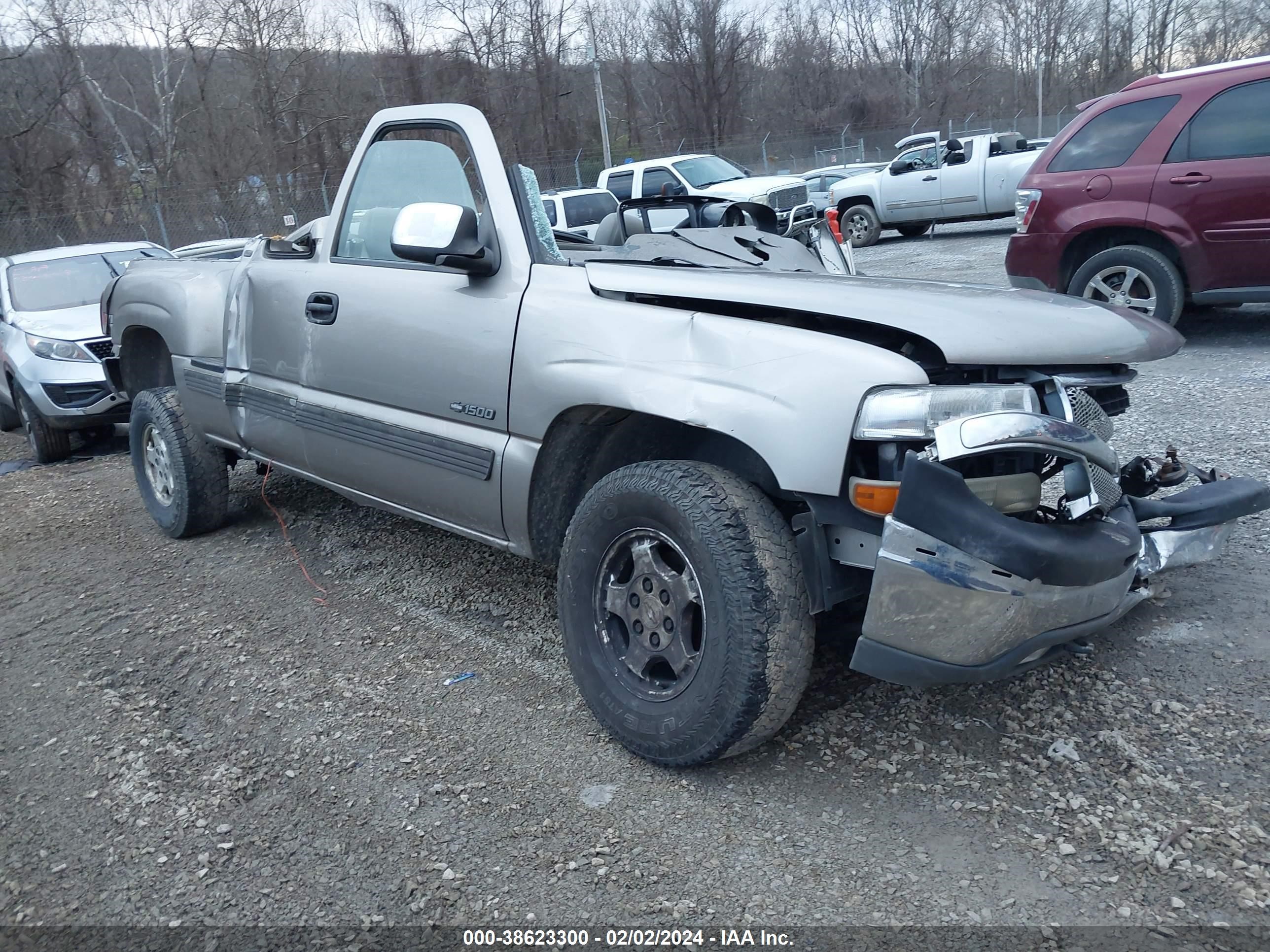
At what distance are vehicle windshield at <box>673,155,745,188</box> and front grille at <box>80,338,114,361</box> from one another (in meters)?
11.2

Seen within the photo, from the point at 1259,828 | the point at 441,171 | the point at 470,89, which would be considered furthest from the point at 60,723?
the point at 470,89

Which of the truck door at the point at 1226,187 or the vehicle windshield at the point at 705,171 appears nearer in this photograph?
the truck door at the point at 1226,187

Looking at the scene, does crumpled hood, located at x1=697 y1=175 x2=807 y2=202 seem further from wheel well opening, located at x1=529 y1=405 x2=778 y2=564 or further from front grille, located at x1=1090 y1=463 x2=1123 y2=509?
front grille, located at x1=1090 y1=463 x2=1123 y2=509

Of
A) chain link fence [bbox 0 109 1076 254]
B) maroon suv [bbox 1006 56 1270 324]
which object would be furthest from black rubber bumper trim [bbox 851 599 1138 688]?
chain link fence [bbox 0 109 1076 254]

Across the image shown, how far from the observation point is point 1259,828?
7.98 feet

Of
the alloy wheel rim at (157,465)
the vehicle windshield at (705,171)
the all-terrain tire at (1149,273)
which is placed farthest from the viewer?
the vehicle windshield at (705,171)

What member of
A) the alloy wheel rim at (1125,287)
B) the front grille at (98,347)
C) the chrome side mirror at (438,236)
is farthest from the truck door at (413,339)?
the alloy wheel rim at (1125,287)

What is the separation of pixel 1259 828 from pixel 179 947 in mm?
2551

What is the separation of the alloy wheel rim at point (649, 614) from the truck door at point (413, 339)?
0.59m

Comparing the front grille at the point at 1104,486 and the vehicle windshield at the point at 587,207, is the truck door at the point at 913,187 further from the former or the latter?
the front grille at the point at 1104,486

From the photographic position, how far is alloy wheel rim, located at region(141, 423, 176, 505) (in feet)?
17.2

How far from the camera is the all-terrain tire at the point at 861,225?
59.9ft

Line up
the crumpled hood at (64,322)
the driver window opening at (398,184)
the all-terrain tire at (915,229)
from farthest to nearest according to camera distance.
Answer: the all-terrain tire at (915,229), the crumpled hood at (64,322), the driver window opening at (398,184)

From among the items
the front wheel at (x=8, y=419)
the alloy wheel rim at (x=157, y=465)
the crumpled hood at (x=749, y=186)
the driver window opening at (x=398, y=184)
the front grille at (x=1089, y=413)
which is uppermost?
the driver window opening at (x=398, y=184)
